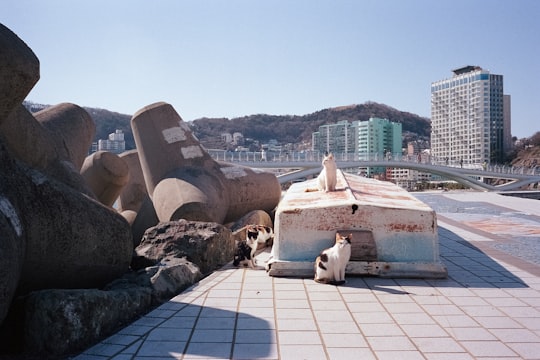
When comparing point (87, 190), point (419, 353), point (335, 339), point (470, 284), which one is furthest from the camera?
point (87, 190)

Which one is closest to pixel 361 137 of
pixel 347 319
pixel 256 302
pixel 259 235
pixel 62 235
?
pixel 259 235

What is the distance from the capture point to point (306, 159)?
42094 mm

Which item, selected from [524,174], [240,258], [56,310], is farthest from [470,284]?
[524,174]

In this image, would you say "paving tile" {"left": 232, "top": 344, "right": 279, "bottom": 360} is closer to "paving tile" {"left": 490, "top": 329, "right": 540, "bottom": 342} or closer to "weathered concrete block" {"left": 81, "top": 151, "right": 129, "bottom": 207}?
"paving tile" {"left": 490, "top": 329, "right": 540, "bottom": 342}

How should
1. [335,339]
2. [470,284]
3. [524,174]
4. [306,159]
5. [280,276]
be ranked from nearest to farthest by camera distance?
[335,339], [470,284], [280,276], [306,159], [524,174]

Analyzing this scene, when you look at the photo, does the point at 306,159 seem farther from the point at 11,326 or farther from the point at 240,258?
the point at 11,326

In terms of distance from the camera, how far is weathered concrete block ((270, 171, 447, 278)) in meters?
6.46

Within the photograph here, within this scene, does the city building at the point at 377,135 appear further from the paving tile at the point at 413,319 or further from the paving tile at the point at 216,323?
the paving tile at the point at 216,323

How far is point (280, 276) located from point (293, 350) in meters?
2.59

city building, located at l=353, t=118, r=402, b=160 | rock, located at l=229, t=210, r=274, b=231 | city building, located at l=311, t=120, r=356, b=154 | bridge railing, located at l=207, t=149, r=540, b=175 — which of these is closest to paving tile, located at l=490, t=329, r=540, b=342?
rock, located at l=229, t=210, r=274, b=231

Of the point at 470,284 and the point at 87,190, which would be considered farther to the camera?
the point at 87,190

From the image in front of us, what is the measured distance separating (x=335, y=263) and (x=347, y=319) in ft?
4.49

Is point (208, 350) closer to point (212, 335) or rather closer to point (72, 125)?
point (212, 335)

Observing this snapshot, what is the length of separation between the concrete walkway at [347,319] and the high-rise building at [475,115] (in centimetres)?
8585
